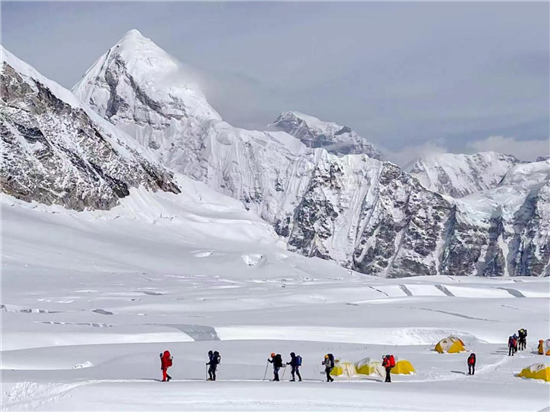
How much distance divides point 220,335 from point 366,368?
1853 cm

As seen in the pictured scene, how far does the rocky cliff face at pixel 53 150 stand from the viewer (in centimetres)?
15550

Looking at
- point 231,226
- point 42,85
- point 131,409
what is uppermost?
point 42,85

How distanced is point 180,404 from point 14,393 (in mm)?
6921

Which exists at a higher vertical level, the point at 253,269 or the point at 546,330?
the point at 253,269

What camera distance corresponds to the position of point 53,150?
16800 cm

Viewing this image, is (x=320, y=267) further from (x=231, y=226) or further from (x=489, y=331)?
(x=489, y=331)

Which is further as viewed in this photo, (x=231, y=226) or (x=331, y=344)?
(x=231, y=226)

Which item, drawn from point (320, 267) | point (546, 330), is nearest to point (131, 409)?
point (546, 330)

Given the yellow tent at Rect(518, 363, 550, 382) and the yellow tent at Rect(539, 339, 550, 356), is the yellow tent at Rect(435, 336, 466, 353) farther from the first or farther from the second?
the yellow tent at Rect(518, 363, 550, 382)

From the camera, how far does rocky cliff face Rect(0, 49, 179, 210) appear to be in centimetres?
15550

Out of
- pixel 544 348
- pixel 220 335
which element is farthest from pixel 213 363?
pixel 544 348

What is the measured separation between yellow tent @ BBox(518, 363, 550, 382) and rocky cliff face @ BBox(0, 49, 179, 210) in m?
134

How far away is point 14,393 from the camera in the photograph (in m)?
28.1

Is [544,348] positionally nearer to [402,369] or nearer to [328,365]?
[402,369]
